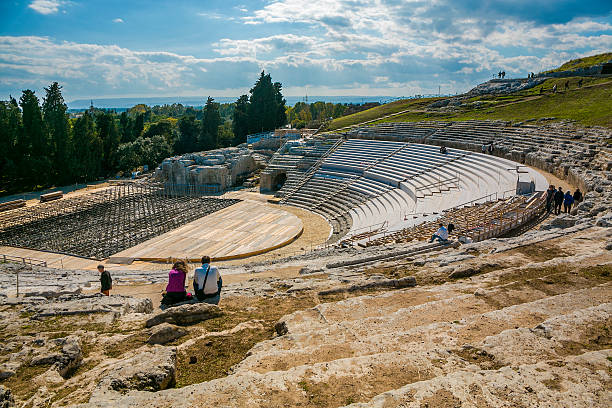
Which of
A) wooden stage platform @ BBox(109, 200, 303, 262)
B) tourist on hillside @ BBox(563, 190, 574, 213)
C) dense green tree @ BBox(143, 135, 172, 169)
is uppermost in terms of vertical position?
dense green tree @ BBox(143, 135, 172, 169)

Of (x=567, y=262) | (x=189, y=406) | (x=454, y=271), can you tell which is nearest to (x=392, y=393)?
(x=189, y=406)

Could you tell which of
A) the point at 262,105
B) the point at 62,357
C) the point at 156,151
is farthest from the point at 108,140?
the point at 62,357

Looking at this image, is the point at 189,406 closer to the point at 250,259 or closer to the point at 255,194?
the point at 250,259

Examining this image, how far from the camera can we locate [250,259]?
62.1 ft

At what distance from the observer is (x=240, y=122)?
53.6 m

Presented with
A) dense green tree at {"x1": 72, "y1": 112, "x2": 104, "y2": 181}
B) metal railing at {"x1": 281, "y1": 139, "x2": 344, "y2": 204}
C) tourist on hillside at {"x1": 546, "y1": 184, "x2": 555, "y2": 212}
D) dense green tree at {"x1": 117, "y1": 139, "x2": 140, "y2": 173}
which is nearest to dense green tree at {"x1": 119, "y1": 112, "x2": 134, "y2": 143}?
dense green tree at {"x1": 117, "y1": 139, "x2": 140, "y2": 173}

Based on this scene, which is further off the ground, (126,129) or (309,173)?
(126,129)

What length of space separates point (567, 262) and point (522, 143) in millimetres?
19480

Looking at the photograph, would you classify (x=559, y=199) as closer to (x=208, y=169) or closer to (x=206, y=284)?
(x=206, y=284)

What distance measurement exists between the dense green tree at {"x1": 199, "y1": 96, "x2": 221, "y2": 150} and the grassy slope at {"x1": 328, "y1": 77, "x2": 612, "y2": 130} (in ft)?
50.0

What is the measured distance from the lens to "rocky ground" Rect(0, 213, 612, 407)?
4.29 meters

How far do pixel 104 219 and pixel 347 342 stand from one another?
2435cm

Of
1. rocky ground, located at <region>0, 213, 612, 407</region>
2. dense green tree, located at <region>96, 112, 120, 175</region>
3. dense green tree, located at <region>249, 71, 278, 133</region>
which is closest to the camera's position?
rocky ground, located at <region>0, 213, 612, 407</region>

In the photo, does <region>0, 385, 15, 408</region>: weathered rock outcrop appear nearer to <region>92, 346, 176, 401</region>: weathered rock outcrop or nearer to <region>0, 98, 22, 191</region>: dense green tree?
<region>92, 346, 176, 401</region>: weathered rock outcrop
